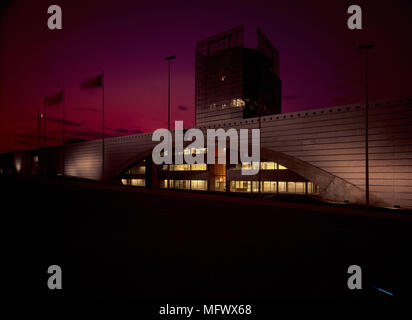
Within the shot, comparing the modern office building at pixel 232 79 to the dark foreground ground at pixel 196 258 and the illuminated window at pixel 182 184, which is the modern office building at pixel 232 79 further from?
the dark foreground ground at pixel 196 258

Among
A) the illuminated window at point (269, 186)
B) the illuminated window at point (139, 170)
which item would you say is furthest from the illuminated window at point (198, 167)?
the illuminated window at point (139, 170)

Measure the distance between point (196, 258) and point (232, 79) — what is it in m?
92.0

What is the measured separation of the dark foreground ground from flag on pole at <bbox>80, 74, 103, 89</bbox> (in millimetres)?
19361

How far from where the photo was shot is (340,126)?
24.2m

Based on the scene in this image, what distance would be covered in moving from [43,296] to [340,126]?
27.8 metres

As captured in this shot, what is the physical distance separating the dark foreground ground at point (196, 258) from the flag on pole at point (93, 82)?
1936 centimetres

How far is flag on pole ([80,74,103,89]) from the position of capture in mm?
24406

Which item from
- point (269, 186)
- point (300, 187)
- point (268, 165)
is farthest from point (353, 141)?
point (269, 186)

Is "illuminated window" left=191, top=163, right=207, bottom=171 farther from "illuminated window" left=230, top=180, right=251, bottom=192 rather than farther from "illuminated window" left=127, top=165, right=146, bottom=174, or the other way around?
"illuminated window" left=127, top=165, right=146, bottom=174

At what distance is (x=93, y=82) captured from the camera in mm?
24578

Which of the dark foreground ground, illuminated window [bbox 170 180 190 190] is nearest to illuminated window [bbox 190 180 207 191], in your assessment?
illuminated window [bbox 170 180 190 190]

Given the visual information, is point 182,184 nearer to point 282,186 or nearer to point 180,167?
point 180,167
